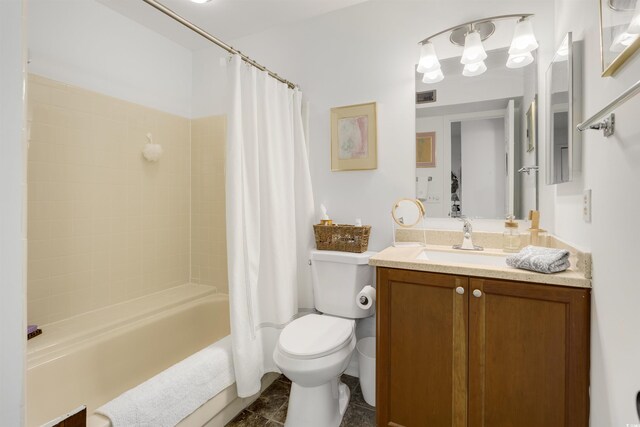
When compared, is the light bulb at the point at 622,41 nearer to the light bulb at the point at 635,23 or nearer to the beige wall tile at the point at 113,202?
the light bulb at the point at 635,23

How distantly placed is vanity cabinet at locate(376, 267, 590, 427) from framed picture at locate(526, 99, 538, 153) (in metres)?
0.88

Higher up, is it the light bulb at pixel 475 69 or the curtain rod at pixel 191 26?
the curtain rod at pixel 191 26

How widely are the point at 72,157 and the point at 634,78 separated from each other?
2.58 m

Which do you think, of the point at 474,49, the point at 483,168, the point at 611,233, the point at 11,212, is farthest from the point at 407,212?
the point at 11,212

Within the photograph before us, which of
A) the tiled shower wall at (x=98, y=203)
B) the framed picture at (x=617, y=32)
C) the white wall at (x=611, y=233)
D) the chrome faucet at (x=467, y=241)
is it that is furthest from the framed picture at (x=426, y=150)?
the tiled shower wall at (x=98, y=203)

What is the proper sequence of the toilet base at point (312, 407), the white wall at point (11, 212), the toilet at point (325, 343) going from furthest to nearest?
the toilet base at point (312, 407) < the toilet at point (325, 343) < the white wall at point (11, 212)

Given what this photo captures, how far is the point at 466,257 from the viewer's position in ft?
5.63

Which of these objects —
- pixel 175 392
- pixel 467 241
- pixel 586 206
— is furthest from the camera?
pixel 467 241

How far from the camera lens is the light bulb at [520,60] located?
1692mm

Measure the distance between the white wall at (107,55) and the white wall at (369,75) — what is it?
88 cm

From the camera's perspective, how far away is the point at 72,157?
1964 millimetres

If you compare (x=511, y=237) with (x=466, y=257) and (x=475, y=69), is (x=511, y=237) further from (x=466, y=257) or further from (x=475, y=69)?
(x=475, y=69)

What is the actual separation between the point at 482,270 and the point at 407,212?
0.73 m

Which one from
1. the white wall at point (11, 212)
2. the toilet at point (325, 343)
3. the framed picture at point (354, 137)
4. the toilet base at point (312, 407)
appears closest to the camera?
the white wall at point (11, 212)
